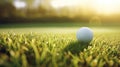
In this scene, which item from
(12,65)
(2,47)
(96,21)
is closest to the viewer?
(12,65)

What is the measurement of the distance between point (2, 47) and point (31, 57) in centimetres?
84

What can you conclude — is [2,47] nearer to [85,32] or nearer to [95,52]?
[95,52]

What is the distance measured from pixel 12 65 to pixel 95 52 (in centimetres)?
175

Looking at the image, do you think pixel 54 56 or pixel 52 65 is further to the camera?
pixel 54 56

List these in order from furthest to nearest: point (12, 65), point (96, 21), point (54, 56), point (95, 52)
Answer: point (96, 21) < point (95, 52) < point (54, 56) < point (12, 65)

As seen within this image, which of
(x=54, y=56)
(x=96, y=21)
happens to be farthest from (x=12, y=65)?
(x=96, y=21)

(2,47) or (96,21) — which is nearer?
(2,47)

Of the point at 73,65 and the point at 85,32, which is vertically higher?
the point at 85,32

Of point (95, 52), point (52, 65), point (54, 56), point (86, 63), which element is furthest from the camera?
point (95, 52)

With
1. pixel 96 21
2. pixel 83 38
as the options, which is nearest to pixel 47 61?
pixel 83 38

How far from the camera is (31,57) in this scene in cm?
278

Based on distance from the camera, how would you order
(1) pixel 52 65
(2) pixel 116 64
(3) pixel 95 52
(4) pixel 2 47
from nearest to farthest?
(1) pixel 52 65, (2) pixel 116 64, (4) pixel 2 47, (3) pixel 95 52

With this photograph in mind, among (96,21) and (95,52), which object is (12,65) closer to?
(95,52)

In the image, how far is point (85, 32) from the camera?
454 cm
